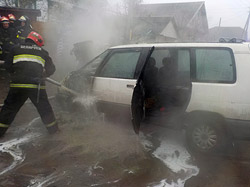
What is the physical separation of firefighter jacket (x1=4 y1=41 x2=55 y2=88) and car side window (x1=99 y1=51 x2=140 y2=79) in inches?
47.0

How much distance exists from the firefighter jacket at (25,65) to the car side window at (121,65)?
3.91 ft

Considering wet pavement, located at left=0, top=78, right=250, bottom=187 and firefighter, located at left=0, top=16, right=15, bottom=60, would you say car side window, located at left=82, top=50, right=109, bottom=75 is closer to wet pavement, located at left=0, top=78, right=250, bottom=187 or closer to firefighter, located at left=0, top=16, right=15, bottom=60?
wet pavement, located at left=0, top=78, right=250, bottom=187

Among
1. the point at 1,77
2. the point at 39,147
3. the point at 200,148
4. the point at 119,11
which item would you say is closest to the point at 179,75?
the point at 200,148

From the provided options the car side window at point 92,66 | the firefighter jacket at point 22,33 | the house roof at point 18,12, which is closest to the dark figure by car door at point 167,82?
the car side window at point 92,66

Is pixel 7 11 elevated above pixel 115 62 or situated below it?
above

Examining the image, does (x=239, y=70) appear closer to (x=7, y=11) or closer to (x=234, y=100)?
(x=234, y=100)

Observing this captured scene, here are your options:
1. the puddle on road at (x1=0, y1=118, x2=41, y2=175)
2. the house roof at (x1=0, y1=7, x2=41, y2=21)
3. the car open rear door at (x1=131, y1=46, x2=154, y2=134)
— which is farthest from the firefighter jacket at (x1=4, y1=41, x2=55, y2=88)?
the house roof at (x1=0, y1=7, x2=41, y2=21)

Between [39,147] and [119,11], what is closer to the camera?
[39,147]

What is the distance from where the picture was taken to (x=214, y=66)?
3.53m

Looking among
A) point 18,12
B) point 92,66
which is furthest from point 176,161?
point 18,12

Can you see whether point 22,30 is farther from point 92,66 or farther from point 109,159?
point 109,159

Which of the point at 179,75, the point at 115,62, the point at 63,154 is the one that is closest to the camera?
the point at 63,154

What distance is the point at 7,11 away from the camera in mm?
10562

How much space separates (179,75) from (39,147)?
265cm
